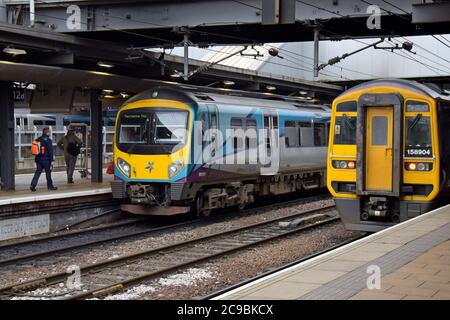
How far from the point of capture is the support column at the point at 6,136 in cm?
1717

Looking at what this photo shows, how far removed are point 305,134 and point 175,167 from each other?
684 cm

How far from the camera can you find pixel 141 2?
1591 centimetres

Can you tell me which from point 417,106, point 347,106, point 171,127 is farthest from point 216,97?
point 417,106

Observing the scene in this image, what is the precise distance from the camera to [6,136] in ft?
56.6

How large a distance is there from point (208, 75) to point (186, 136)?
6.59 m

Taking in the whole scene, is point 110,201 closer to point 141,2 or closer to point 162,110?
point 162,110

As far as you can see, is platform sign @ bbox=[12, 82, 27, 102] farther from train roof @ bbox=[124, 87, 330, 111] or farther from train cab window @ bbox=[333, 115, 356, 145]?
train cab window @ bbox=[333, 115, 356, 145]

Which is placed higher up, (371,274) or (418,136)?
(418,136)

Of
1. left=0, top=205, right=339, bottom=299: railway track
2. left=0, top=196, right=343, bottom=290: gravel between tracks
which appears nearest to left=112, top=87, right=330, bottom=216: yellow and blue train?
left=0, top=196, right=343, bottom=290: gravel between tracks

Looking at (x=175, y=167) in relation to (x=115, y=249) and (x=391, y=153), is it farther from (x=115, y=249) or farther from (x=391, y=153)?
(x=391, y=153)

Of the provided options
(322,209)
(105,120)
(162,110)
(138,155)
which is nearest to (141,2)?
(162,110)

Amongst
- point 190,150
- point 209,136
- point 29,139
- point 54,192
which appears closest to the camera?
point 190,150

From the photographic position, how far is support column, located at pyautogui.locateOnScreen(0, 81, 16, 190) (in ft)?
56.3

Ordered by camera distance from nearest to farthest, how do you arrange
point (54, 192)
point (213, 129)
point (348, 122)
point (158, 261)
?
point (158, 261) < point (348, 122) < point (213, 129) < point (54, 192)
